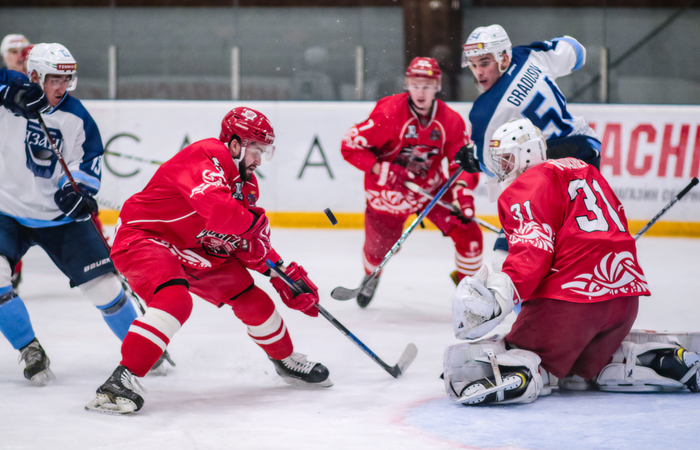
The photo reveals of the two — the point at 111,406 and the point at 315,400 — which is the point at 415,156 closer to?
the point at 315,400

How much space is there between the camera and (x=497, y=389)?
2.44 m

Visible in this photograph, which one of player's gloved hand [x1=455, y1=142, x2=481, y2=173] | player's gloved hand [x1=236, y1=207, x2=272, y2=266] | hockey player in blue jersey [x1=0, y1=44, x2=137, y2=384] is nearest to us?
player's gloved hand [x1=236, y1=207, x2=272, y2=266]

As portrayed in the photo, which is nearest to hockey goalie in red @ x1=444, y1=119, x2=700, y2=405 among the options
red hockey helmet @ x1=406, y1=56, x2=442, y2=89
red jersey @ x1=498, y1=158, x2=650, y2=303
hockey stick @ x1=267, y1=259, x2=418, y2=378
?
red jersey @ x1=498, y1=158, x2=650, y2=303

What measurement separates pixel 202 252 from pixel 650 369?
4.77 feet

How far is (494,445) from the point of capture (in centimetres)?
214

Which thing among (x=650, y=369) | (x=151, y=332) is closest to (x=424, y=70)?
(x=650, y=369)

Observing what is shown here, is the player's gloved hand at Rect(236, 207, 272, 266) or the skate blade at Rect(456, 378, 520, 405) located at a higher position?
the player's gloved hand at Rect(236, 207, 272, 266)

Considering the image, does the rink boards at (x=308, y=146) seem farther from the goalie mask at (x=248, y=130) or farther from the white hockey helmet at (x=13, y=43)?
the goalie mask at (x=248, y=130)

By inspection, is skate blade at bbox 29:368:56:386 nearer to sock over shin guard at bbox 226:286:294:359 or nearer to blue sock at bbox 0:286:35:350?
blue sock at bbox 0:286:35:350

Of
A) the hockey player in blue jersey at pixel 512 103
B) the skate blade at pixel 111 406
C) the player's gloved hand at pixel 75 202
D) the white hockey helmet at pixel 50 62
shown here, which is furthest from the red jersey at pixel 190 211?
the hockey player in blue jersey at pixel 512 103

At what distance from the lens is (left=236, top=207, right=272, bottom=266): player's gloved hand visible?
2.62 metres

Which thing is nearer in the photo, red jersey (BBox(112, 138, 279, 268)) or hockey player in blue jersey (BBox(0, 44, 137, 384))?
red jersey (BBox(112, 138, 279, 268))

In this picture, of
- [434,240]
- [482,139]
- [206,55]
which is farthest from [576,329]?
[206,55]

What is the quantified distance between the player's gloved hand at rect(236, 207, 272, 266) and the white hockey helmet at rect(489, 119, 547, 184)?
0.76 metres
